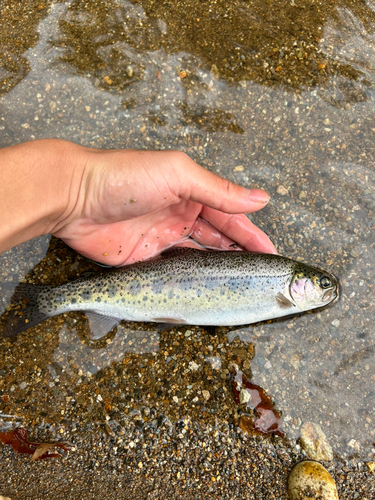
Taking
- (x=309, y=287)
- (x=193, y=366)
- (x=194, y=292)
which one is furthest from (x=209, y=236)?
(x=193, y=366)

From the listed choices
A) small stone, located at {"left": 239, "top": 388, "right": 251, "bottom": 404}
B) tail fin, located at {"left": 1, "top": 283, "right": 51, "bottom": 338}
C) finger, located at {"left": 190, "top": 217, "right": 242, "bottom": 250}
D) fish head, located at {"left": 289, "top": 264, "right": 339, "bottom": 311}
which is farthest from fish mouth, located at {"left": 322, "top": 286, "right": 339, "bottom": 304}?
tail fin, located at {"left": 1, "top": 283, "right": 51, "bottom": 338}

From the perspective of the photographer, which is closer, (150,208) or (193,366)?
(150,208)

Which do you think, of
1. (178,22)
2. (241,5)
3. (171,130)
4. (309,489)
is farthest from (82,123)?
(309,489)

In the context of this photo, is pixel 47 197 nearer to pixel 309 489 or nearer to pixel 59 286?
pixel 59 286

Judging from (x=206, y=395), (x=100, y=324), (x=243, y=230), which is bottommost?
(x=100, y=324)

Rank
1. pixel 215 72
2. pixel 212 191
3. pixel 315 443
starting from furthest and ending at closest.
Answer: pixel 215 72 < pixel 315 443 < pixel 212 191

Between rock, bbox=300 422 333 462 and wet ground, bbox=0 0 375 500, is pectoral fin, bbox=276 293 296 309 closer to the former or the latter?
wet ground, bbox=0 0 375 500

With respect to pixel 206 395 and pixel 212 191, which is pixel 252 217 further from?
pixel 206 395

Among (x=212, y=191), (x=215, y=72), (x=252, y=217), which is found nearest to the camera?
(x=212, y=191)
